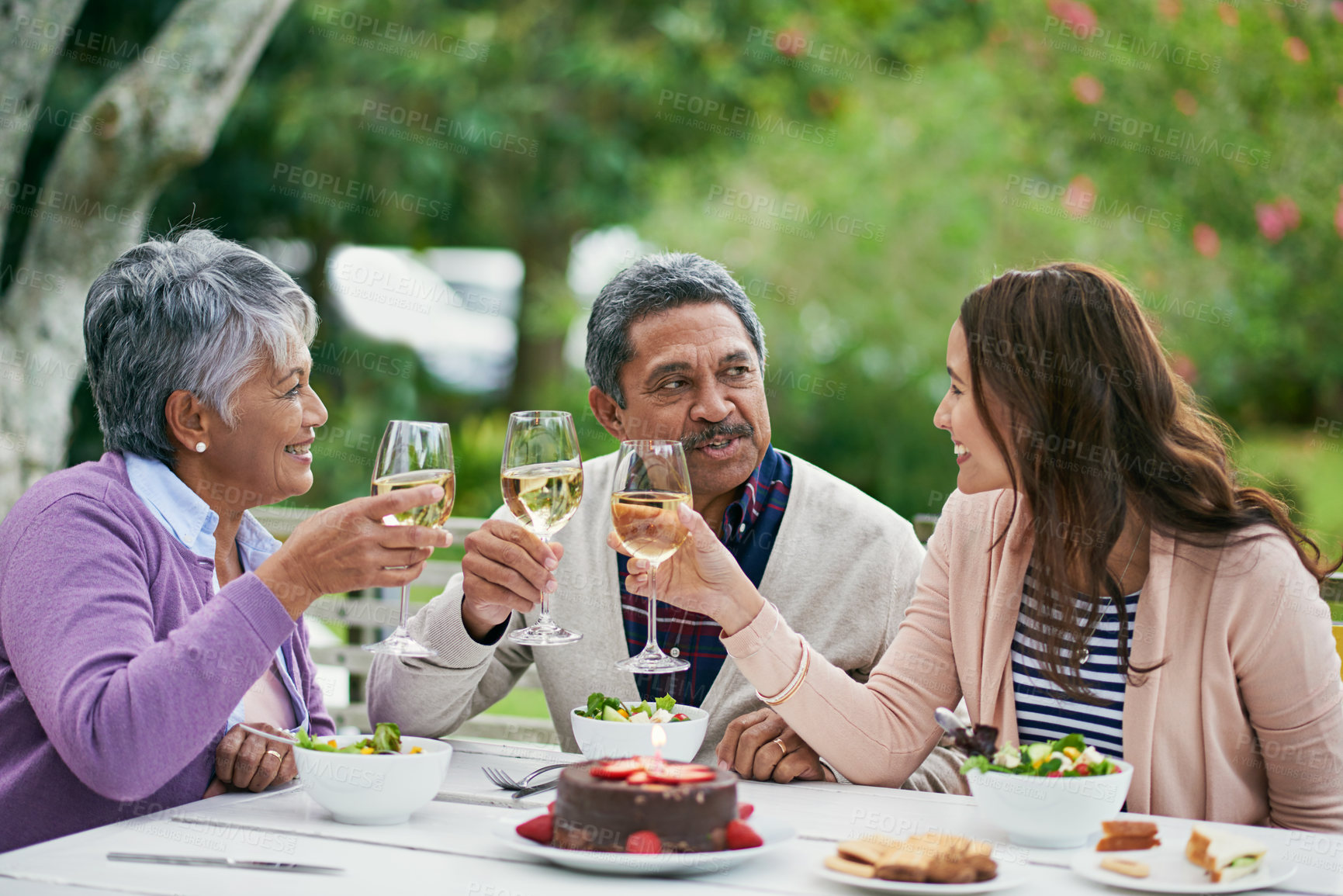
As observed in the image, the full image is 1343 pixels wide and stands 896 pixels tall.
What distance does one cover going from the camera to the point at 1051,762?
1.70 m

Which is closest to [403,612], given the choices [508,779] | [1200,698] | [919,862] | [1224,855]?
[508,779]

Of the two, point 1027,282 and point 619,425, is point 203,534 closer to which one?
point 619,425

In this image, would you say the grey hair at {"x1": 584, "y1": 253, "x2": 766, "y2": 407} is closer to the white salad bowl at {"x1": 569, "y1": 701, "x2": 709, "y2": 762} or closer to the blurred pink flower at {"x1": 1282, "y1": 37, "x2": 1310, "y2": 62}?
the white salad bowl at {"x1": 569, "y1": 701, "x2": 709, "y2": 762}

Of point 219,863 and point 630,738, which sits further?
point 630,738

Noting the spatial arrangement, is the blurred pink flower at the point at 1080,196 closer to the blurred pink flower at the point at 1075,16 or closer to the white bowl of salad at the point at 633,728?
the blurred pink flower at the point at 1075,16

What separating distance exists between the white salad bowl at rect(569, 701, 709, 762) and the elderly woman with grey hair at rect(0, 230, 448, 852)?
1.27ft

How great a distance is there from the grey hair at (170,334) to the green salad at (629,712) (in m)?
0.84

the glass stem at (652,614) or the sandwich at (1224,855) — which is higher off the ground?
the glass stem at (652,614)

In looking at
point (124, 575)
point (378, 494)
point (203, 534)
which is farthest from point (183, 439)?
point (378, 494)

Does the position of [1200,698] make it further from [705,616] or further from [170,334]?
[170,334]

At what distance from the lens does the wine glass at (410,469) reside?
5.82ft

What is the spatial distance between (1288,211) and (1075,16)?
1651mm

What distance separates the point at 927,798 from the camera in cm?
203

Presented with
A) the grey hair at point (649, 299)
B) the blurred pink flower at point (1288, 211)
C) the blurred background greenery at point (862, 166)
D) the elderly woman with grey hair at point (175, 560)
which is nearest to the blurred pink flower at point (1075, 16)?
the blurred background greenery at point (862, 166)
